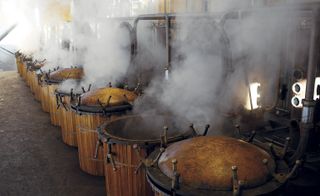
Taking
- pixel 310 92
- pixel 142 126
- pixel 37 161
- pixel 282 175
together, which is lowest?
pixel 37 161

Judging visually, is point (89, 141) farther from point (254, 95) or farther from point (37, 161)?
point (254, 95)

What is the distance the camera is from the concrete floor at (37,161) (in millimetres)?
5602

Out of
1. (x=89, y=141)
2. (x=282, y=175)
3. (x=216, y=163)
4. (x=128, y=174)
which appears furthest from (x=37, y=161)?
(x=282, y=175)

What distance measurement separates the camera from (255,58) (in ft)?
20.0

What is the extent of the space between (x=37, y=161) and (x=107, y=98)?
2502 millimetres

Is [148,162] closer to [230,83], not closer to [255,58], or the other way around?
[230,83]

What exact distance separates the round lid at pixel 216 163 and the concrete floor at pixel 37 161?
2.77m

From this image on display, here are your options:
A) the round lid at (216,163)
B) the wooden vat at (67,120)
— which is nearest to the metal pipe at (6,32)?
the wooden vat at (67,120)

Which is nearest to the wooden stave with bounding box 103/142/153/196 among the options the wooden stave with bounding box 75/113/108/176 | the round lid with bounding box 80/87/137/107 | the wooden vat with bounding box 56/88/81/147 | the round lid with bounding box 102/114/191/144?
the round lid with bounding box 102/114/191/144

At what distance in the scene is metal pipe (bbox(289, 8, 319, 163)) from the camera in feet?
12.3

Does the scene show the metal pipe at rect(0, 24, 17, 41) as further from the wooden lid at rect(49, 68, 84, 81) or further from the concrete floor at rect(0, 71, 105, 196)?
the wooden lid at rect(49, 68, 84, 81)

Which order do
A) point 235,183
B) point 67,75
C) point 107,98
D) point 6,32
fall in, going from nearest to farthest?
point 235,183, point 107,98, point 67,75, point 6,32

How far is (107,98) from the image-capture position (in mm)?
5723

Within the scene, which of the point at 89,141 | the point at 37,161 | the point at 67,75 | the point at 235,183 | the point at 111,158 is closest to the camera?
the point at 235,183
